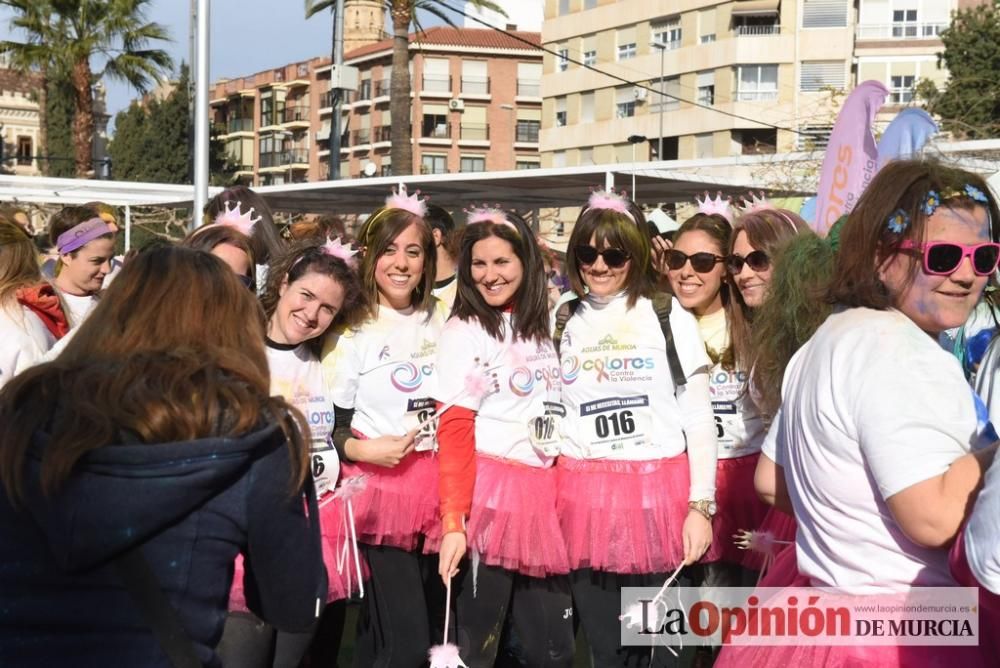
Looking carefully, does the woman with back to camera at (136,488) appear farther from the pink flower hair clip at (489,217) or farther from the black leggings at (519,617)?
the pink flower hair clip at (489,217)

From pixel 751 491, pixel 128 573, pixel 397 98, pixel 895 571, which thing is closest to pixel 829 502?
pixel 895 571

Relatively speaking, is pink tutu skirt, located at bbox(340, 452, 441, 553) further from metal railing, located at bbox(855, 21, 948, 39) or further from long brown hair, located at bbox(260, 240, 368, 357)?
metal railing, located at bbox(855, 21, 948, 39)

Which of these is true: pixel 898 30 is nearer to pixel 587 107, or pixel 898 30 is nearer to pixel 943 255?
pixel 587 107

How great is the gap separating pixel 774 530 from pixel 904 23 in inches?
2234

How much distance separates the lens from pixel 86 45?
36594 mm

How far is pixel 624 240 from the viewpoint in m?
4.88

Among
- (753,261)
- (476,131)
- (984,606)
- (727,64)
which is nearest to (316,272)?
(753,261)

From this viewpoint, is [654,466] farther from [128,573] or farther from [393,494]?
[128,573]

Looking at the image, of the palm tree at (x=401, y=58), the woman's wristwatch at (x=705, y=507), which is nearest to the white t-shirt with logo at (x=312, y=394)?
the woman's wristwatch at (x=705, y=507)

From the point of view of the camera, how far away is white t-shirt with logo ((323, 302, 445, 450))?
5000 mm

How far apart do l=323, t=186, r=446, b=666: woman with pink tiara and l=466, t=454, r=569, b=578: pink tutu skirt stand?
309 mm

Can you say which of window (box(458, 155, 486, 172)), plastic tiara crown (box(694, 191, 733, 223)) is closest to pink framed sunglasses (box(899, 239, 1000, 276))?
plastic tiara crown (box(694, 191, 733, 223))

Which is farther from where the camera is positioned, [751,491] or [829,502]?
[751,491]

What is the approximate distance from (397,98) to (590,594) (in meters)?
24.1
